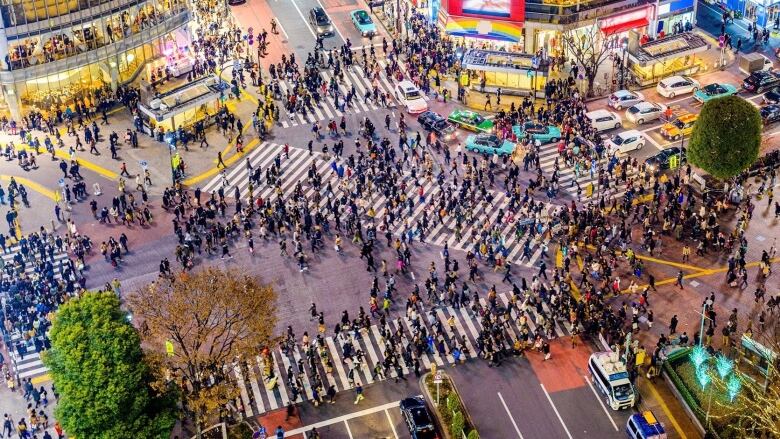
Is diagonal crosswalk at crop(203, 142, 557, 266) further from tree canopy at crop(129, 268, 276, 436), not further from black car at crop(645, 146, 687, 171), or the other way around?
tree canopy at crop(129, 268, 276, 436)

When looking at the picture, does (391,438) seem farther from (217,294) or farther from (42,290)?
(42,290)

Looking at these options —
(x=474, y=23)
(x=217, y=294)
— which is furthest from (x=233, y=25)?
(x=217, y=294)

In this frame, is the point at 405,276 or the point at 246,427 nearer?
the point at 246,427

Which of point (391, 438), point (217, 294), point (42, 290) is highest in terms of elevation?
point (217, 294)

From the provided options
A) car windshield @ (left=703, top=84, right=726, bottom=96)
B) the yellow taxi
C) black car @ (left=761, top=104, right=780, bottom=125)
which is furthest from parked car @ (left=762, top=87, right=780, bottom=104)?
the yellow taxi

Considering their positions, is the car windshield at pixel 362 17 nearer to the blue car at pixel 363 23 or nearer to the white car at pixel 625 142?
the blue car at pixel 363 23

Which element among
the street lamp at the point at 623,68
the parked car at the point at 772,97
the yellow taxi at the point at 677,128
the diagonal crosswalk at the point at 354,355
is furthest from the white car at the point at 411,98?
the parked car at the point at 772,97
